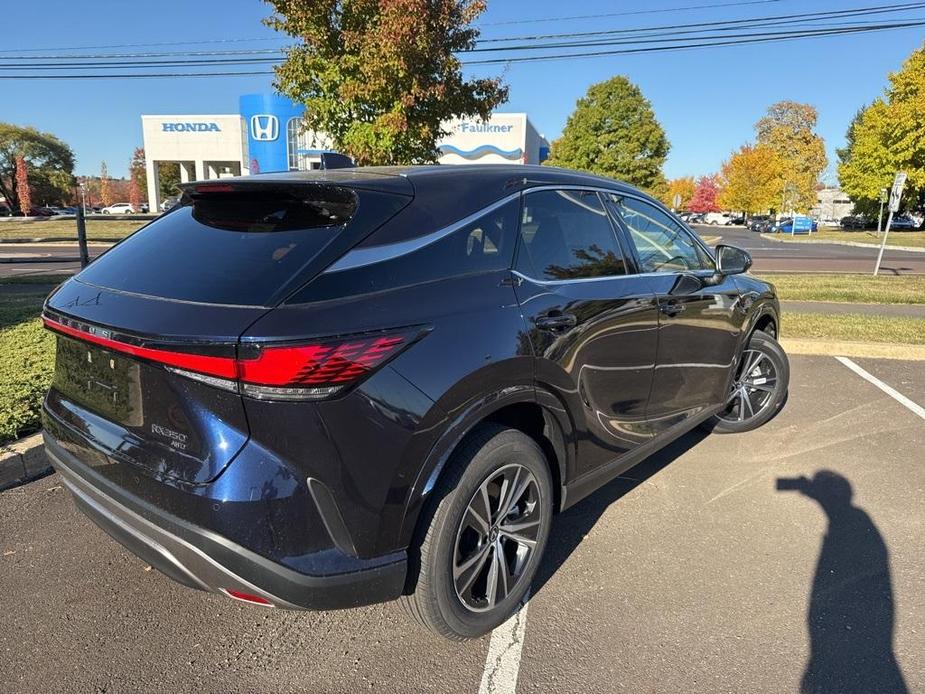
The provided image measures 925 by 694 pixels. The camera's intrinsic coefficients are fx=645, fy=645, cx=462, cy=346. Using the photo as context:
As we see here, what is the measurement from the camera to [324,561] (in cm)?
197

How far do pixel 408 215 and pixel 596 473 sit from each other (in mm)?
1529

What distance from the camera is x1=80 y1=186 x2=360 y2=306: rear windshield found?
209cm

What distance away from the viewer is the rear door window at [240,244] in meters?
2.10

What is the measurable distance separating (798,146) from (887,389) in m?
57.5

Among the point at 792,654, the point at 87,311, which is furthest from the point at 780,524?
the point at 87,311

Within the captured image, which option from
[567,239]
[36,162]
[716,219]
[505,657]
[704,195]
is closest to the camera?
[505,657]

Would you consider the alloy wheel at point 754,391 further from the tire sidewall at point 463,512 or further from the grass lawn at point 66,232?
the grass lawn at point 66,232

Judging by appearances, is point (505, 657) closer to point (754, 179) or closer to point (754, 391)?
point (754, 391)

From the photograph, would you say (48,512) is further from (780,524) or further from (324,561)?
(780,524)

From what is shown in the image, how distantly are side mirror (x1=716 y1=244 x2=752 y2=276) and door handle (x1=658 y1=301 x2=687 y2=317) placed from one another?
762 millimetres

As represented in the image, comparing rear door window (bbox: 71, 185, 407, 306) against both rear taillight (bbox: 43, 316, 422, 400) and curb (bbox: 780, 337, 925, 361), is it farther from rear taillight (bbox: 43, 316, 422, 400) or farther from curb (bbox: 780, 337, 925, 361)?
curb (bbox: 780, 337, 925, 361)

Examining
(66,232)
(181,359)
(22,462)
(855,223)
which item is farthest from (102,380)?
(855,223)

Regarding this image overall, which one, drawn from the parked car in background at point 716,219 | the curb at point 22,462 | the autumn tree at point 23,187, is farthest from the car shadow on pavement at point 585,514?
the parked car in background at point 716,219

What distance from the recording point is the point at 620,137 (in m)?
42.7
